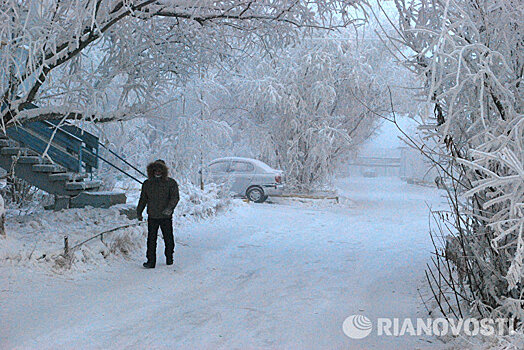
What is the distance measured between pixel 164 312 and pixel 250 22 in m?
5.02

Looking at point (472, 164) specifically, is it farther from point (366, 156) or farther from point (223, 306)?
point (366, 156)

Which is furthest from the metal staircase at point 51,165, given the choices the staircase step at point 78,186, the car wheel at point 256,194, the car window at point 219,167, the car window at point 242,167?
the car wheel at point 256,194

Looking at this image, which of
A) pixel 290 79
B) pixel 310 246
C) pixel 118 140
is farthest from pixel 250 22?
pixel 290 79

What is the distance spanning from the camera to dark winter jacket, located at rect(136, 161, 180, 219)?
7.41m

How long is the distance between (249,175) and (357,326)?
13982mm

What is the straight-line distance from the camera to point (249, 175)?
61.4ft

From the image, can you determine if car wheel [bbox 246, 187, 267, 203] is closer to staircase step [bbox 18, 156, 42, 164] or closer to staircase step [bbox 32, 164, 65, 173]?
staircase step [bbox 32, 164, 65, 173]

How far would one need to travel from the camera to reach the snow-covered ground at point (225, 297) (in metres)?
4.51

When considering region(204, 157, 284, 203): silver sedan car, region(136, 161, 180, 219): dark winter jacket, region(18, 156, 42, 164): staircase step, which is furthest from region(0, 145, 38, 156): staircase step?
region(204, 157, 284, 203): silver sedan car

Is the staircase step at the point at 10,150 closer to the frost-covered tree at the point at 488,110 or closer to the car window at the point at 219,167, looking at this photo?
the frost-covered tree at the point at 488,110

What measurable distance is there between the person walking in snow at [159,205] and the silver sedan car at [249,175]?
10.9m

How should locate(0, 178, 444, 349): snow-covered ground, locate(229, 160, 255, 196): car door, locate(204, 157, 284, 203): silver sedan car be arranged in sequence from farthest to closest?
locate(229, 160, 255, 196): car door, locate(204, 157, 284, 203): silver sedan car, locate(0, 178, 444, 349): snow-covered ground

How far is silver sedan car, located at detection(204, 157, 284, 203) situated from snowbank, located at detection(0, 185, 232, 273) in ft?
29.2

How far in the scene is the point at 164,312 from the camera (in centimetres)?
531
